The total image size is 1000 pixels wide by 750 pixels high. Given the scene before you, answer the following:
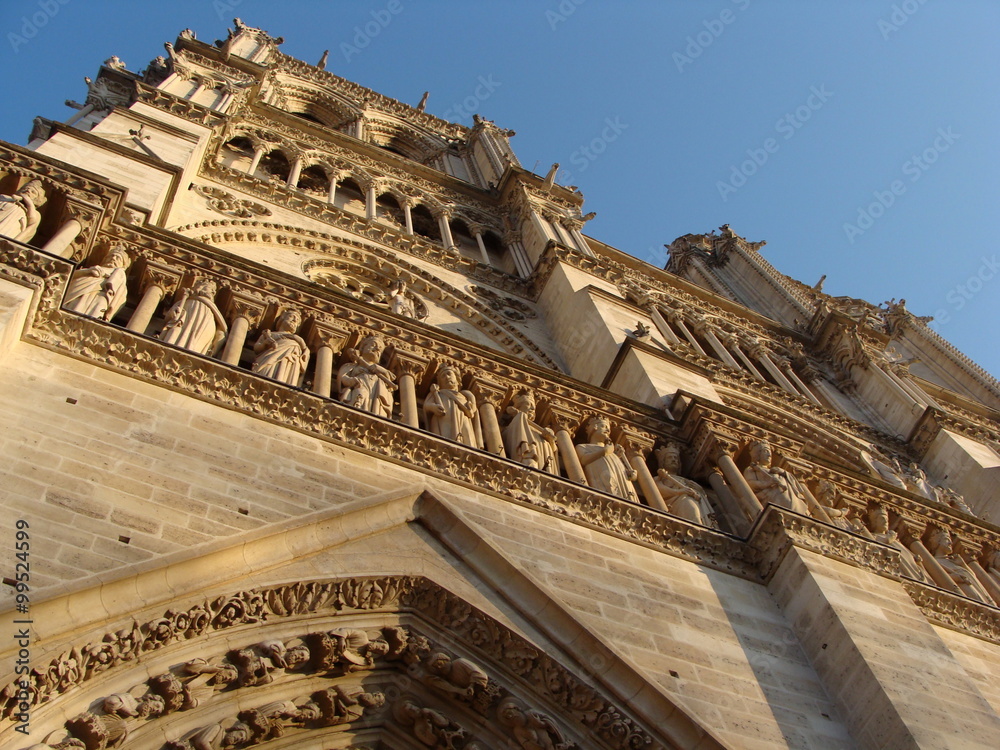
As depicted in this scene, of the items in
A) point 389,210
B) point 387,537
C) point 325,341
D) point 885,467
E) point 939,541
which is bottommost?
point 387,537

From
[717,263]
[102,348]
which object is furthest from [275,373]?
[717,263]

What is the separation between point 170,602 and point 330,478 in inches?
71.9

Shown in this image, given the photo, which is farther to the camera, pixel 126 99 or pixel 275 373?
pixel 126 99

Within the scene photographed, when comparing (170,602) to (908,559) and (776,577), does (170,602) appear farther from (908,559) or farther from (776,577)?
(908,559)

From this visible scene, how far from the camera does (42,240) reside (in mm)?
8883

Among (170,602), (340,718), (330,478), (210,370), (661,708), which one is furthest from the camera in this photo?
(210,370)

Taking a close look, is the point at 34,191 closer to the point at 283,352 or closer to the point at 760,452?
the point at 283,352

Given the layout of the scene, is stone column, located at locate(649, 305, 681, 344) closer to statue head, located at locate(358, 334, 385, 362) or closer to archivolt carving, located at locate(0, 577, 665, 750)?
statue head, located at locate(358, 334, 385, 362)

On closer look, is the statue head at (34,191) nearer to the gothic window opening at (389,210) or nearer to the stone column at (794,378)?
the gothic window opening at (389,210)

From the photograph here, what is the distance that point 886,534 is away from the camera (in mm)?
10680

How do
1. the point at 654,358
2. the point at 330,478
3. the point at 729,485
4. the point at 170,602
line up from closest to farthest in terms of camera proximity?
the point at 170,602 → the point at 330,478 → the point at 729,485 → the point at 654,358

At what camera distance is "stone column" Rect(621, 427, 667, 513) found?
9290 millimetres

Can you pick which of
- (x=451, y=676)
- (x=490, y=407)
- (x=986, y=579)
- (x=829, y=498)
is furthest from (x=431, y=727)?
(x=986, y=579)

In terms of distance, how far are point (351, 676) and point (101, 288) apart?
13.6 ft
